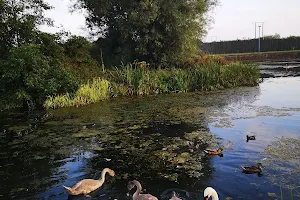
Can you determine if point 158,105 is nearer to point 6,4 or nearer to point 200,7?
point 6,4

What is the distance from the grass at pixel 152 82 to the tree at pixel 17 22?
263 cm

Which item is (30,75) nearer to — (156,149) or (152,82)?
(152,82)

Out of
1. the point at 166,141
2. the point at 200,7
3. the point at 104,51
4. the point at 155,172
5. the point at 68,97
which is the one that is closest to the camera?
the point at 155,172

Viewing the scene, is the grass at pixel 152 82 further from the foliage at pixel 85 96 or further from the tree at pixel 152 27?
the tree at pixel 152 27

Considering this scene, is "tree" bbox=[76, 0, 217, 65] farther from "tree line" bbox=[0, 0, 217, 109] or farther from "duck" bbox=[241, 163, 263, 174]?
"duck" bbox=[241, 163, 263, 174]

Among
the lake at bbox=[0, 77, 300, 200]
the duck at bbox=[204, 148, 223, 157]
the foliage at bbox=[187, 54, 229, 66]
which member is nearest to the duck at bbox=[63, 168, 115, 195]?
the lake at bbox=[0, 77, 300, 200]

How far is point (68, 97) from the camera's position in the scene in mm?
13211

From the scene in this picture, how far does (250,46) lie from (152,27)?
30.2m

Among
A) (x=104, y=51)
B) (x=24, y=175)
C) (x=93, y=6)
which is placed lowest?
(x=24, y=175)

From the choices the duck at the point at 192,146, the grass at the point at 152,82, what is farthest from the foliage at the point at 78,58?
the duck at the point at 192,146

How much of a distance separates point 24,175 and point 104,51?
16.8 metres

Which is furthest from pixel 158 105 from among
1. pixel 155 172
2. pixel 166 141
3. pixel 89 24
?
pixel 89 24

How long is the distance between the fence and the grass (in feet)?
87.0

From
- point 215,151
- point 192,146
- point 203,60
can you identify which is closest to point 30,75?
point 192,146
